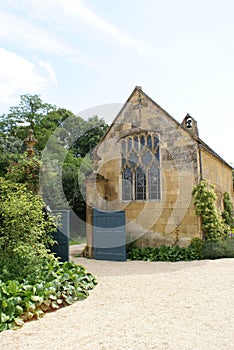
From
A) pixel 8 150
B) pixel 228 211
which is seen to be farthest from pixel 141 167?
pixel 8 150

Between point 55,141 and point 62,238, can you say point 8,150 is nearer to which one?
point 55,141

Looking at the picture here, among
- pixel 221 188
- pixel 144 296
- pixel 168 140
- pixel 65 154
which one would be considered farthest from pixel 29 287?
pixel 65 154

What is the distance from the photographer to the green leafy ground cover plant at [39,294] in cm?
395

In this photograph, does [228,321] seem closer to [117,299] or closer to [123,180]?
[117,299]

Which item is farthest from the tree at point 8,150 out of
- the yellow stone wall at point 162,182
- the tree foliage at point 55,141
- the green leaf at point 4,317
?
the green leaf at point 4,317

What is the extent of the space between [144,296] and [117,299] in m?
0.55

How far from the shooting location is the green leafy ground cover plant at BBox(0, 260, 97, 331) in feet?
13.0

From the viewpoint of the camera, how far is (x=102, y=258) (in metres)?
10.8

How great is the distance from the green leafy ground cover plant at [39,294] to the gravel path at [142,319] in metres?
0.16

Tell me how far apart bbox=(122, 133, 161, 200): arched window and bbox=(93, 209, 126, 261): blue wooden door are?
132 centimetres

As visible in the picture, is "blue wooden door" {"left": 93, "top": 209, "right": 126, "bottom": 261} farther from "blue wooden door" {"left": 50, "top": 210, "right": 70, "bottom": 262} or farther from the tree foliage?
the tree foliage

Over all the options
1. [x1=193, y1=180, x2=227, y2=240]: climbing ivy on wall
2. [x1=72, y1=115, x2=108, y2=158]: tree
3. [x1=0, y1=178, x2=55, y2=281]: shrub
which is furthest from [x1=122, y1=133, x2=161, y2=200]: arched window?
[x1=72, y1=115, x2=108, y2=158]: tree

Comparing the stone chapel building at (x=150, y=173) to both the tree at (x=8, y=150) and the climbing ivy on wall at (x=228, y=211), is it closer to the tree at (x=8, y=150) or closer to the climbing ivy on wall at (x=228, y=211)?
the climbing ivy on wall at (x=228, y=211)

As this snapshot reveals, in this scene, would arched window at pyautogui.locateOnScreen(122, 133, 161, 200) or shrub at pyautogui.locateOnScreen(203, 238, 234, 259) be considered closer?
shrub at pyautogui.locateOnScreen(203, 238, 234, 259)
